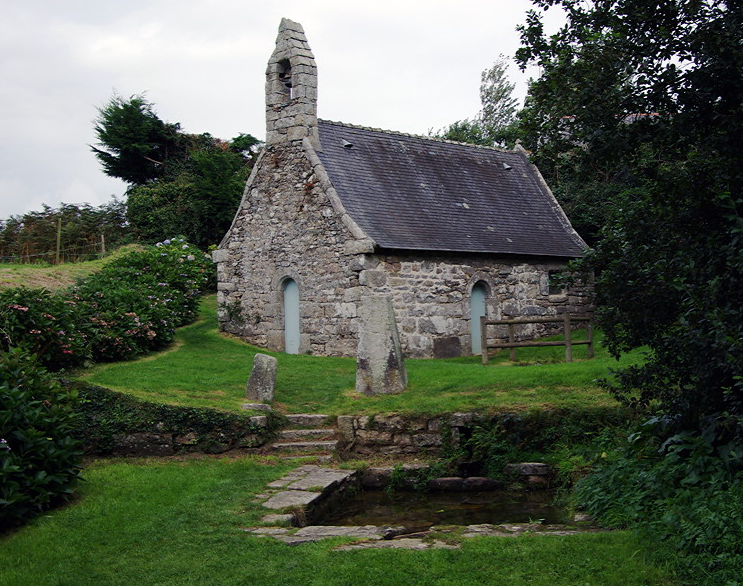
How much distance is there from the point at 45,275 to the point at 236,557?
603 inches

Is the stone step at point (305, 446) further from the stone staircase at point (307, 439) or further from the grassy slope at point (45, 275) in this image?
the grassy slope at point (45, 275)

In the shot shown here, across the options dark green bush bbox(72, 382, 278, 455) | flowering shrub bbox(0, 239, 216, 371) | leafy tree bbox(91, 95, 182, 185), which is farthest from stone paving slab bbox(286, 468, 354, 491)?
leafy tree bbox(91, 95, 182, 185)

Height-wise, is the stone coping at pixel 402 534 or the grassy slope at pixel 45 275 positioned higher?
the grassy slope at pixel 45 275

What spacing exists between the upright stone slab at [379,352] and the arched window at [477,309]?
696 centimetres

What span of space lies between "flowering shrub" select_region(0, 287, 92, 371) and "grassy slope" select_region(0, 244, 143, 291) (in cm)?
353

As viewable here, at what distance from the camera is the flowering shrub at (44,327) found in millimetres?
11953

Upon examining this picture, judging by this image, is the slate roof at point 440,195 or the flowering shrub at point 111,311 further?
the slate roof at point 440,195

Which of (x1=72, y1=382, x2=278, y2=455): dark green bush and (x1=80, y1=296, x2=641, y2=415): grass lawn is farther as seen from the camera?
(x1=80, y1=296, x2=641, y2=415): grass lawn

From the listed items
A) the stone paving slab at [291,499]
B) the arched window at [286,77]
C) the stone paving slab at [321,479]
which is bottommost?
the stone paving slab at [291,499]

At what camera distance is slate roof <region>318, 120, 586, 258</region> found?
Result: 1825 cm

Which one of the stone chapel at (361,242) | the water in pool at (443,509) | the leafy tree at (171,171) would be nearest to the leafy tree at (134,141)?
the leafy tree at (171,171)

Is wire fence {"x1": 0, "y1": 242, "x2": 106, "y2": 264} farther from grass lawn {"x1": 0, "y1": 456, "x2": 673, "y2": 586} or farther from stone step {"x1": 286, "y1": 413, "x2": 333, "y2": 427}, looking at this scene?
grass lawn {"x1": 0, "y1": 456, "x2": 673, "y2": 586}

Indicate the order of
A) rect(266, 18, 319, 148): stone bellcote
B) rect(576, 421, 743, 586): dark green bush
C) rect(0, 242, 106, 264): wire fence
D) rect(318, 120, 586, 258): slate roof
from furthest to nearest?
rect(0, 242, 106, 264): wire fence
rect(266, 18, 319, 148): stone bellcote
rect(318, 120, 586, 258): slate roof
rect(576, 421, 743, 586): dark green bush

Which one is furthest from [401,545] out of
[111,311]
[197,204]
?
[197,204]
